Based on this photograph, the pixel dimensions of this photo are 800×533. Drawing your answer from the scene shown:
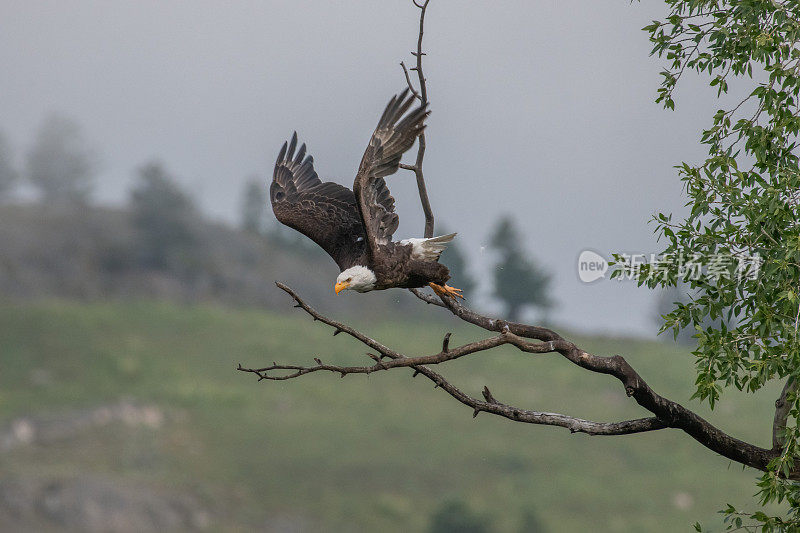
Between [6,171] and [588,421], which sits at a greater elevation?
[6,171]

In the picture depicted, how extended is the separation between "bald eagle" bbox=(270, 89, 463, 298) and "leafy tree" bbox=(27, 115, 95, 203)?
116 metres

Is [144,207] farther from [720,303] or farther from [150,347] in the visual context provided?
[720,303]

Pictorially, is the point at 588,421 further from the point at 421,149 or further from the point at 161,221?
the point at 161,221

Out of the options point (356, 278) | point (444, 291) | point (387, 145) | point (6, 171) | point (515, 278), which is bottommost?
point (356, 278)

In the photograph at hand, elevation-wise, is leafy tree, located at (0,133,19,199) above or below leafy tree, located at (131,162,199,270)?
above

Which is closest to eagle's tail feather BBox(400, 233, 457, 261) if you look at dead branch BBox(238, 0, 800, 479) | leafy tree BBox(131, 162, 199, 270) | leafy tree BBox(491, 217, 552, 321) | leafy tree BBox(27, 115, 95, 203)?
dead branch BBox(238, 0, 800, 479)

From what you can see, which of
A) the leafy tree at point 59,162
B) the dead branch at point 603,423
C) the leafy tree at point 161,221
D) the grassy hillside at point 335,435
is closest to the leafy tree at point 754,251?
the dead branch at point 603,423

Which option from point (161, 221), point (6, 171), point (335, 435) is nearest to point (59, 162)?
point (6, 171)

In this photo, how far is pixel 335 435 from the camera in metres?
58.8

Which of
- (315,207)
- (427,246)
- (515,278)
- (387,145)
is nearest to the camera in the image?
(387,145)

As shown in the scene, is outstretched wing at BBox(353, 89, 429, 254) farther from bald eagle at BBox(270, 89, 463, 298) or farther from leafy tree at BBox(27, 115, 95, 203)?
leafy tree at BBox(27, 115, 95, 203)

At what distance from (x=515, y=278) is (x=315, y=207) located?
247ft

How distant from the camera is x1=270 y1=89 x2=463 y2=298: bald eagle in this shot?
1064 centimetres

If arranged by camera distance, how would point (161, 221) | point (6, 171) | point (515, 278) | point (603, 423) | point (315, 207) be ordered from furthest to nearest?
1. point (6, 171)
2. point (161, 221)
3. point (515, 278)
4. point (315, 207)
5. point (603, 423)
